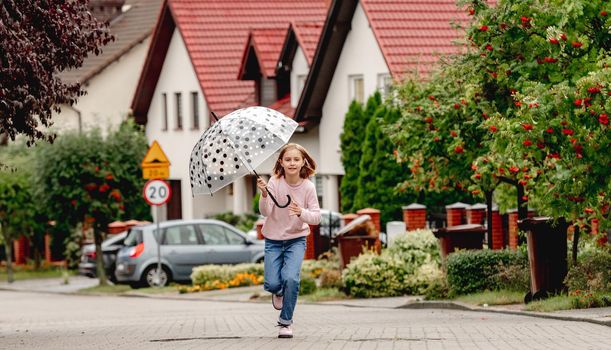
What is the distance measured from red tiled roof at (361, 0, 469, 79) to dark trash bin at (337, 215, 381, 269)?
370 inches

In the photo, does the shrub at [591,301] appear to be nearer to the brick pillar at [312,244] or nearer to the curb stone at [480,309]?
the curb stone at [480,309]

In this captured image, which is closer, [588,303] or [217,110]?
[588,303]

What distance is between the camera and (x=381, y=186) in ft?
117

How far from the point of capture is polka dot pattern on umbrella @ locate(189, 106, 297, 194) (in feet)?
44.4

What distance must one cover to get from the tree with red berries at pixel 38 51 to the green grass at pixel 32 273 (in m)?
27.0

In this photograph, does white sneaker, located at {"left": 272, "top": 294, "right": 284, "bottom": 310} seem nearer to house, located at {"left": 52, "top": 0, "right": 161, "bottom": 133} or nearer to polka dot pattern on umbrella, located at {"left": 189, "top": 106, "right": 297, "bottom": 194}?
polka dot pattern on umbrella, located at {"left": 189, "top": 106, "right": 297, "bottom": 194}

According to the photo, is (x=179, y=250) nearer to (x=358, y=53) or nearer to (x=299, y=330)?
(x=358, y=53)

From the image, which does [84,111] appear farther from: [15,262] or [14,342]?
[14,342]

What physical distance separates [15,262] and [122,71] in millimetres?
8667

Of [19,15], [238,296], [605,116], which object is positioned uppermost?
[19,15]

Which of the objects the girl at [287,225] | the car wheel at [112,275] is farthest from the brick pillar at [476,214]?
the girl at [287,225]

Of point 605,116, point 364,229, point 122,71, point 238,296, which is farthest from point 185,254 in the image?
point 122,71

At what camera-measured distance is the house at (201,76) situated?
45562mm

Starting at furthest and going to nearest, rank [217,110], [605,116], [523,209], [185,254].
Result: [217,110]
[185,254]
[523,209]
[605,116]
